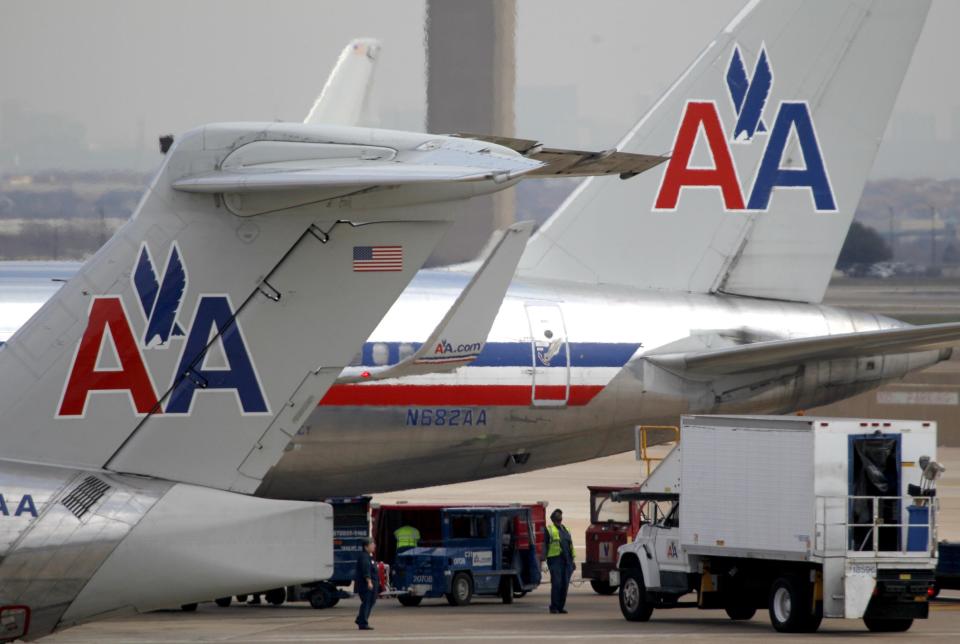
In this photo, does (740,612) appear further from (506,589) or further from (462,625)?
(506,589)

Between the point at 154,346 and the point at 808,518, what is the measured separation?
13.1m

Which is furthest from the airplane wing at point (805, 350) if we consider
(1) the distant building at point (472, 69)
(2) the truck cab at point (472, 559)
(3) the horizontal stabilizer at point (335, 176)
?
(1) the distant building at point (472, 69)

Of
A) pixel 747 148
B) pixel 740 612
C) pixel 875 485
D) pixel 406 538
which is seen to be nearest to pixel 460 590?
pixel 406 538

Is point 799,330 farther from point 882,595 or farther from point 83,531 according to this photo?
point 83,531

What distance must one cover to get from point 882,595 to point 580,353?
6829 millimetres

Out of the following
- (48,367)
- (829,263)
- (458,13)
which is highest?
(458,13)

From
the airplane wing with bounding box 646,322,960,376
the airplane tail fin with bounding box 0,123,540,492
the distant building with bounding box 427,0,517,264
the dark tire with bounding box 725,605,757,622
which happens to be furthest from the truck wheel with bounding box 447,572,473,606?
the distant building with bounding box 427,0,517,264

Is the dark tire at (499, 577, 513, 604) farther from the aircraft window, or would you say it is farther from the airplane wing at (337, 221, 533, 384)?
the airplane wing at (337, 221, 533, 384)

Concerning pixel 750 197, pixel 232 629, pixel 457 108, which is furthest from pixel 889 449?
pixel 457 108

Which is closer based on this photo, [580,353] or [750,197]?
[580,353]

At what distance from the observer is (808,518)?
79.7ft

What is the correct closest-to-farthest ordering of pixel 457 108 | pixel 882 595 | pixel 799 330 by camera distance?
pixel 882 595 → pixel 799 330 → pixel 457 108

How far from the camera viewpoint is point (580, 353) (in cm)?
2834

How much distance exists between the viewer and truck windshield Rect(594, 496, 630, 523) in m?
31.9
